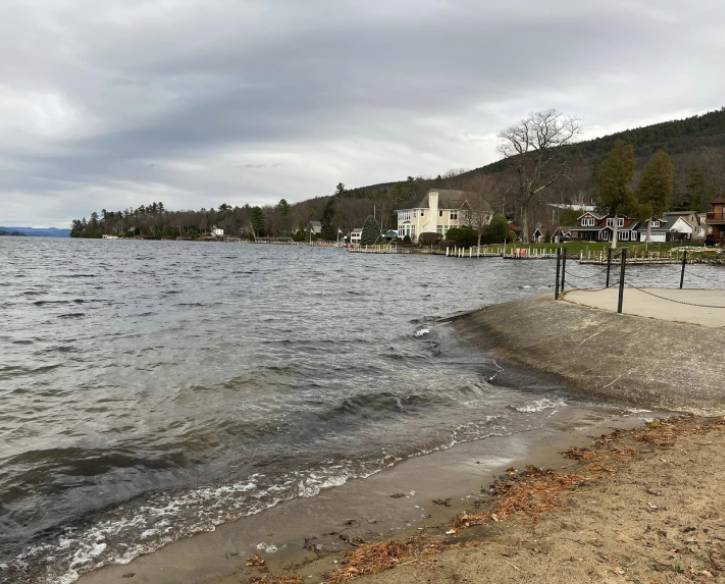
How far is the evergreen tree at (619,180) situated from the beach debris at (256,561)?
3499 inches

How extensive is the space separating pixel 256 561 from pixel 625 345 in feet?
30.7

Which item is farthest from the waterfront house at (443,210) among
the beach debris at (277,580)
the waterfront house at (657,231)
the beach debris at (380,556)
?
the beach debris at (277,580)

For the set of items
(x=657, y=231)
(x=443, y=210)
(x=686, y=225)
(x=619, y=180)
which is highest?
(x=619, y=180)

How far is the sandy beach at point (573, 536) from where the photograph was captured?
400cm

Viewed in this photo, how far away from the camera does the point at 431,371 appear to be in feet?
41.1

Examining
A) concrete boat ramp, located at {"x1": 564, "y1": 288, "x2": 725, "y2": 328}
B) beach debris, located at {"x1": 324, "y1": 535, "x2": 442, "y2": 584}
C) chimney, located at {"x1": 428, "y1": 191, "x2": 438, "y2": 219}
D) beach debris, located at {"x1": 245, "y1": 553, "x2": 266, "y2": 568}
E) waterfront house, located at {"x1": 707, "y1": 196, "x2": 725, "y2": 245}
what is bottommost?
beach debris, located at {"x1": 245, "y1": 553, "x2": 266, "y2": 568}

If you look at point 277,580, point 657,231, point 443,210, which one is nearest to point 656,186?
point 657,231

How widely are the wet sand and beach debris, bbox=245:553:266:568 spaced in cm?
Result: 5

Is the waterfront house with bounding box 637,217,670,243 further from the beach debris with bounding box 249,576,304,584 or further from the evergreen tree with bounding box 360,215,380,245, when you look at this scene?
the beach debris with bounding box 249,576,304,584

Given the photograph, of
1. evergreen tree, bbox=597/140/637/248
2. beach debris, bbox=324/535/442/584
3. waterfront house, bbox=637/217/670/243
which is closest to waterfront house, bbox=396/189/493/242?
evergreen tree, bbox=597/140/637/248

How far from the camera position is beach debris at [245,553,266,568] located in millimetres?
4738

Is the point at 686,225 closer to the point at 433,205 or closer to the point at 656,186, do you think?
the point at 656,186

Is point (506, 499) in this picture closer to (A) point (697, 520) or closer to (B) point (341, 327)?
(A) point (697, 520)

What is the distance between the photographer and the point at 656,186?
81.6m
